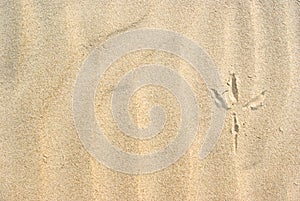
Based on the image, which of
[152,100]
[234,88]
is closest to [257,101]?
[234,88]

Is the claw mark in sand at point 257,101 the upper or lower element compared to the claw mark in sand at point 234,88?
lower

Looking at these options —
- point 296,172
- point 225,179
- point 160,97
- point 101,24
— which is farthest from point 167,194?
point 101,24

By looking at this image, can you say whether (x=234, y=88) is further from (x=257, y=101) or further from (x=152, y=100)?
(x=152, y=100)

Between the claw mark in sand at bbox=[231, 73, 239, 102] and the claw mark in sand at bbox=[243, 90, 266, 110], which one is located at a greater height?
the claw mark in sand at bbox=[231, 73, 239, 102]

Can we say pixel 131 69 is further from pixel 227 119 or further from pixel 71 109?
pixel 227 119
